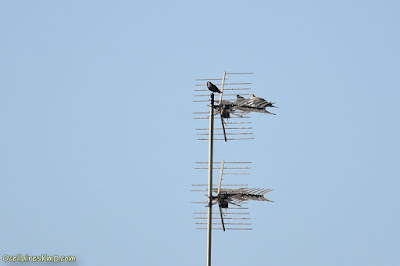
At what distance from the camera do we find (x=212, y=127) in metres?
34.4

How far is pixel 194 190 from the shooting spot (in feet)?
113

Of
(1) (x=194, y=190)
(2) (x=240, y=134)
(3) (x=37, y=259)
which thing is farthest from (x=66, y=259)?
(2) (x=240, y=134)

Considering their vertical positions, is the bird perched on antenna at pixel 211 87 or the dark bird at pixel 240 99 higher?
the bird perched on antenna at pixel 211 87

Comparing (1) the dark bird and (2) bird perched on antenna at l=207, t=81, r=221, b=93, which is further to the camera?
(1) the dark bird

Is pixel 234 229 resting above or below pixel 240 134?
below

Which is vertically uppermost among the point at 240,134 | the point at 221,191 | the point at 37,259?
the point at 240,134

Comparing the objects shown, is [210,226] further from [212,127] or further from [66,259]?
[66,259]

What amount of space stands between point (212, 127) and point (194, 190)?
8.26 ft

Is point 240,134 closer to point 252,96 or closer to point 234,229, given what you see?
point 252,96

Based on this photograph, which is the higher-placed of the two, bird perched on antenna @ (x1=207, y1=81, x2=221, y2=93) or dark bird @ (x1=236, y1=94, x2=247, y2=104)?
bird perched on antenna @ (x1=207, y1=81, x2=221, y2=93)

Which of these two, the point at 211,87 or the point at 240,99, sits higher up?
the point at 211,87

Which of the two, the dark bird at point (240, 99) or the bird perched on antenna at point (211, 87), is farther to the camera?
the dark bird at point (240, 99)

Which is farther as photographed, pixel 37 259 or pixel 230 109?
pixel 37 259

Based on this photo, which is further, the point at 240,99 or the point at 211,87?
the point at 240,99
